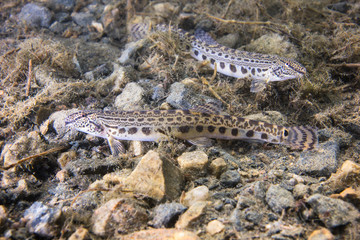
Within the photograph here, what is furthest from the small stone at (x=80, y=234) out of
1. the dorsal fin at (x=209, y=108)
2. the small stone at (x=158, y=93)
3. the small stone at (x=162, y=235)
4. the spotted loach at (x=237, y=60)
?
the spotted loach at (x=237, y=60)

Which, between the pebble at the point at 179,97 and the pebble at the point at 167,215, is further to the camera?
the pebble at the point at 179,97

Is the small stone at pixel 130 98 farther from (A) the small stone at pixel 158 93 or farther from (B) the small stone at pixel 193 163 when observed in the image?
(B) the small stone at pixel 193 163

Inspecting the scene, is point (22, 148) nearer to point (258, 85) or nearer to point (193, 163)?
point (193, 163)

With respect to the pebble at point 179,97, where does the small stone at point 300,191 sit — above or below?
below

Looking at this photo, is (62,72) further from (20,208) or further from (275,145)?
(275,145)

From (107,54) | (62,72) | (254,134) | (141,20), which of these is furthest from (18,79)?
(254,134)

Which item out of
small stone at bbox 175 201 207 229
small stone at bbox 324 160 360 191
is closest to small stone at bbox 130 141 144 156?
small stone at bbox 175 201 207 229
